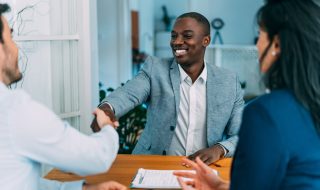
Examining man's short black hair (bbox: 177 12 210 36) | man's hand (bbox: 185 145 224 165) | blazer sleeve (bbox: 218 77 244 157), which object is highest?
man's short black hair (bbox: 177 12 210 36)

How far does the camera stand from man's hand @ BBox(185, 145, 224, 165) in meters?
1.84

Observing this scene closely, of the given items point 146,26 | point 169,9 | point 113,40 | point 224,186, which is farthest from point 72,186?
point 169,9

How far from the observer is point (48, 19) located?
232 centimetres

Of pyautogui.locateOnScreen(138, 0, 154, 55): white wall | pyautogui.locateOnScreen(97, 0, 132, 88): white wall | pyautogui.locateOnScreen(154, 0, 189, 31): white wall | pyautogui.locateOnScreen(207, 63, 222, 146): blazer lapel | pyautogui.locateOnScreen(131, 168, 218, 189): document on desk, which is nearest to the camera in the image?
pyautogui.locateOnScreen(131, 168, 218, 189): document on desk

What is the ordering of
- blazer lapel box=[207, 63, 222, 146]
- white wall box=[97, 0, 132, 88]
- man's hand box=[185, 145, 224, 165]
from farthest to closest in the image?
white wall box=[97, 0, 132, 88] → blazer lapel box=[207, 63, 222, 146] → man's hand box=[185, 145, 224, 165]

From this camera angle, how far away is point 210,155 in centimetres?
186

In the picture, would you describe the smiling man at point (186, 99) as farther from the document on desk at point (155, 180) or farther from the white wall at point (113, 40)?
the white wall at point (113, 40)

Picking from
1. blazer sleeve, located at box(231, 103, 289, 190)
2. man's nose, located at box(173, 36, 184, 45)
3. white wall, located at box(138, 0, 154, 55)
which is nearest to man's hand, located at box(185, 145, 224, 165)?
man's nose, located at box(173, 36, 184, 45)

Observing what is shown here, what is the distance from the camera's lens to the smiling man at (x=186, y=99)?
6.91ft

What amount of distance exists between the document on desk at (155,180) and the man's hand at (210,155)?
0.58 ft

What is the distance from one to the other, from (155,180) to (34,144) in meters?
0.69

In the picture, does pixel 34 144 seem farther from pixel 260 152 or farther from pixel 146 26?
pixel 146 26

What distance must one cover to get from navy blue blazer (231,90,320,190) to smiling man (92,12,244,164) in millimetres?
1090

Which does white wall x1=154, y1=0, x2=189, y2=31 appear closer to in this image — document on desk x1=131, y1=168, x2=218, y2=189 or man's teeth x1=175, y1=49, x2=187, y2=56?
man's teeth x1=175, y1=49, x2=187, y2=56
